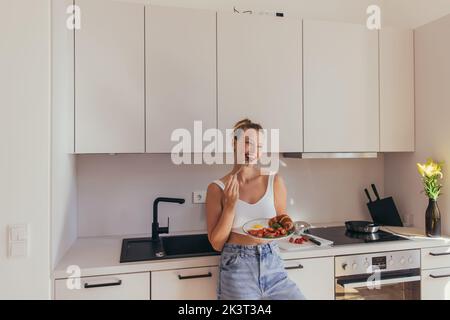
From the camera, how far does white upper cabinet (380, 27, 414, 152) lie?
2129 millimetres

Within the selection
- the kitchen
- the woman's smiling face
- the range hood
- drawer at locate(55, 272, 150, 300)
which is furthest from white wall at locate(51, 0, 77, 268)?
the range hood

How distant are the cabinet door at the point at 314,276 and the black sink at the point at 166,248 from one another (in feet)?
1.37

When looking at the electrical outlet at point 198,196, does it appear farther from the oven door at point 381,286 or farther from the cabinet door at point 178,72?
the oven door at point 381,286

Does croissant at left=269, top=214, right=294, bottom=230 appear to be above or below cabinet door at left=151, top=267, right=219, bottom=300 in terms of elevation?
above

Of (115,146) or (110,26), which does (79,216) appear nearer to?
(115,146)

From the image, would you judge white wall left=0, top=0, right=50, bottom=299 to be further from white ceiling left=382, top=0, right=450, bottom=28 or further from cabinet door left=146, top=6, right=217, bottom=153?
white ceiling left=382, top=0, right=450, bottom=28

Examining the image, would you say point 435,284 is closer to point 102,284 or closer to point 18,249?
point 102,284

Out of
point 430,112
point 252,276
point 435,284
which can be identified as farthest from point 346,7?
point 252,276

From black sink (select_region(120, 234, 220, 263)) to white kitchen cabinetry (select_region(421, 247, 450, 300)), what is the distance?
121 cm

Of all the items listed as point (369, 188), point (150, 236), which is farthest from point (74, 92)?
point (369, 188)

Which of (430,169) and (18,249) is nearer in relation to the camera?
(18,249)

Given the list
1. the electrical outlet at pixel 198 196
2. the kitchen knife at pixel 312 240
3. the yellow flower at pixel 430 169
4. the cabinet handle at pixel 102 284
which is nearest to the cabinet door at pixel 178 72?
the electrical outlet at pixel 198 196

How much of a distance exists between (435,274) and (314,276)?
0.75 meters

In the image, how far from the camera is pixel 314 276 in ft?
5.61
